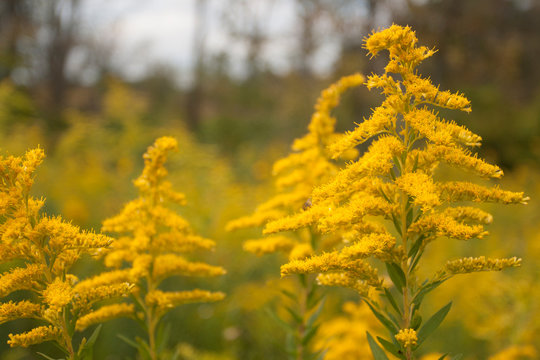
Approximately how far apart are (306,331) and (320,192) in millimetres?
962

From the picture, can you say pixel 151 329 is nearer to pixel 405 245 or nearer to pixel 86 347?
pixel 86 347

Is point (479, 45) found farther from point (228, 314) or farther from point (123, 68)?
point (123, 68)

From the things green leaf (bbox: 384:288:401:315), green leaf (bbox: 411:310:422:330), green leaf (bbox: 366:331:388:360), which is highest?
green leaf (bbox: 384:288:401:315)

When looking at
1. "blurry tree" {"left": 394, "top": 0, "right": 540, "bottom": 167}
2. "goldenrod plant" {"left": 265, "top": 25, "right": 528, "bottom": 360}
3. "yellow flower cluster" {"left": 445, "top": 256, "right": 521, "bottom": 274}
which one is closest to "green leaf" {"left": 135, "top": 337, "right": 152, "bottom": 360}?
"goldenrod plant" {"left": 265, "top": 25, "right": 528, "bottom": 360}

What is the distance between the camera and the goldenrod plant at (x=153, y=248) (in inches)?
77.4

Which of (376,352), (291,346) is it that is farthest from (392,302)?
(291,346)

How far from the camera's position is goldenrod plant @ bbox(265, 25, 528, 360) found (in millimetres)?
1574

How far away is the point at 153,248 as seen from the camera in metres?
2.06

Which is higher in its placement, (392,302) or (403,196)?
(403,196)

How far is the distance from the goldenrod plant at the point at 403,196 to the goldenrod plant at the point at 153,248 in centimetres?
70

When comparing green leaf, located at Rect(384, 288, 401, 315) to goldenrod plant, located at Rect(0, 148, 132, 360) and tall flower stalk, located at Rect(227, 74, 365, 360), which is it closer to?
tall flower stalk, located at Rect(227, 74, 365, 360)

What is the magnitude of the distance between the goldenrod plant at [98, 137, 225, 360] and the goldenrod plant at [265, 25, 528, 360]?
0.70 m

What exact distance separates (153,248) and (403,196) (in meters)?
1.14

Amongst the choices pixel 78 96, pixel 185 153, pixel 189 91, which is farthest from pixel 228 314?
pixel 189 91
